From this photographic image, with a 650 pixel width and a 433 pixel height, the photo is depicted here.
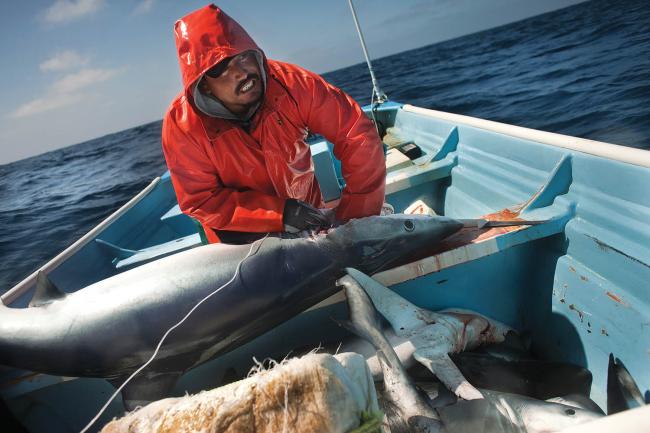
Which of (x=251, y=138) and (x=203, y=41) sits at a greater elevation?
(x=203, y=41)

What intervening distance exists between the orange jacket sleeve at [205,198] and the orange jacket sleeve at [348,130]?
24.5 inches

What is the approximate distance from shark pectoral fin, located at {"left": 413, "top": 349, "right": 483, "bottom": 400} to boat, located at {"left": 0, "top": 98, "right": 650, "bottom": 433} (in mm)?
521

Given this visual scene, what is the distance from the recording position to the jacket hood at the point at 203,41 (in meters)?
2.49

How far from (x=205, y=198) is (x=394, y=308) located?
156cm

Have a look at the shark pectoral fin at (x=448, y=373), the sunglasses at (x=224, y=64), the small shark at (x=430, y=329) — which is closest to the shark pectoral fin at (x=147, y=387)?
the small shark at (x=430, y=329)

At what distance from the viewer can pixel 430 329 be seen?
233cm

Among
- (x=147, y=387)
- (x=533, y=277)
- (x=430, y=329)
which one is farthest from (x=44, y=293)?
(x=533, y=277)

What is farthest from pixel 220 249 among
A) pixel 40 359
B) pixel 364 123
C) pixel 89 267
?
pixel 89 267

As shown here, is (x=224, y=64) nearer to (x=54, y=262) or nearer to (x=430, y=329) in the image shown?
(x=430, y=329)

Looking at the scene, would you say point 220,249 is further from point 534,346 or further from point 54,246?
point 54,246

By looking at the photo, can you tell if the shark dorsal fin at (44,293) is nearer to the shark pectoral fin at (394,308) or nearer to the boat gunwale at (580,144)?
the shark pectoral fin at (394,308)

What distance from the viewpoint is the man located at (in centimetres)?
268

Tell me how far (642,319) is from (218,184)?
280 centimetres

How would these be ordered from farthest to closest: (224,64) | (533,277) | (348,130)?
(348,130), (533,277), (224,64)
